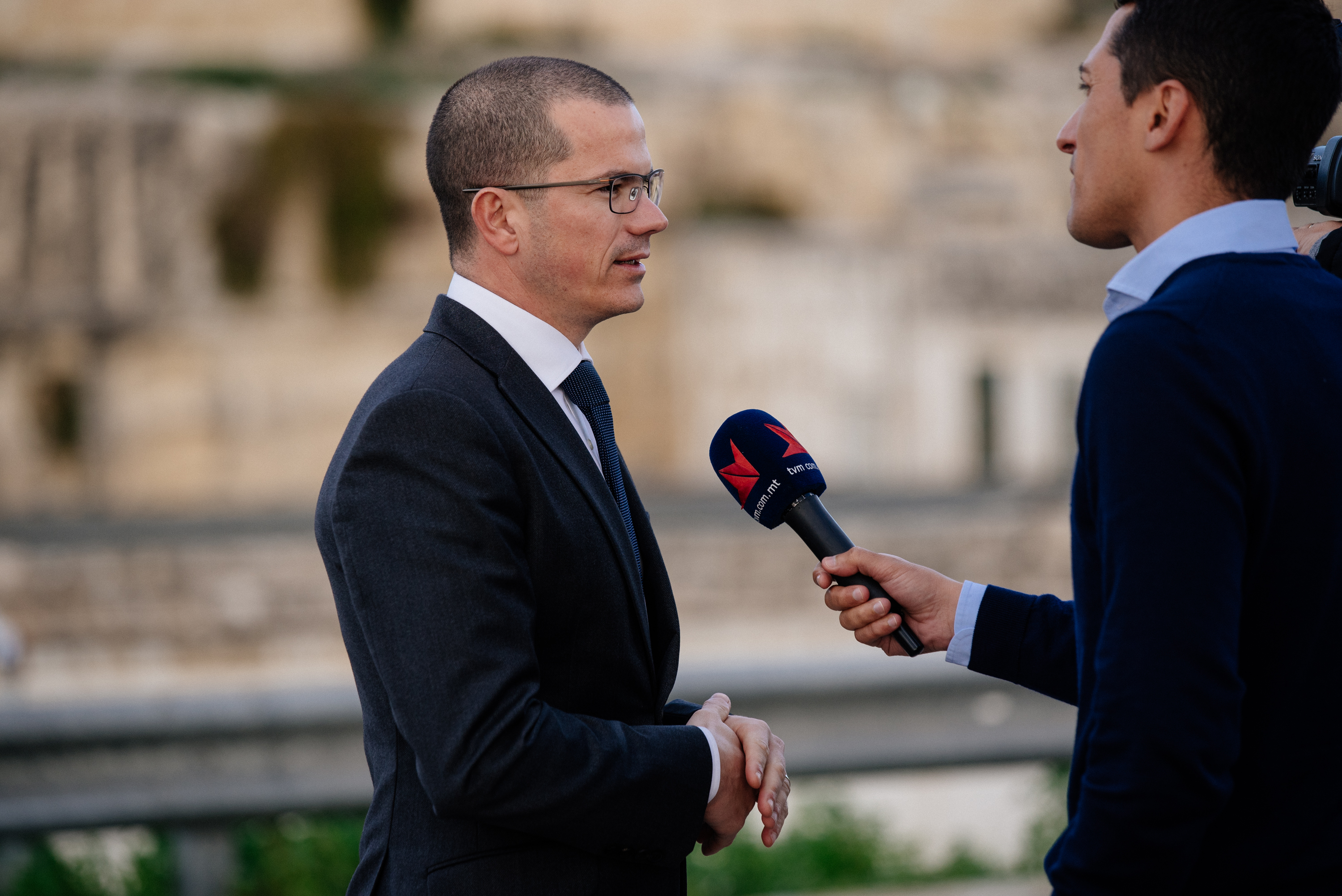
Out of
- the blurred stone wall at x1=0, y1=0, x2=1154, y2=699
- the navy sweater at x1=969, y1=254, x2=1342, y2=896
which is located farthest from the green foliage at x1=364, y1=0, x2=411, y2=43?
the navy sweater at x1=969, y1=254, x2=1342, y2=896

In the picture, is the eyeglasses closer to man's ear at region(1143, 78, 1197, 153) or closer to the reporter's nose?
the reporter's nose

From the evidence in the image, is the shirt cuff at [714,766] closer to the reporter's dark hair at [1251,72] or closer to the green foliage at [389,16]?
the reporter's dark hair at [1251,72]

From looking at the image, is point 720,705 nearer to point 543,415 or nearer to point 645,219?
point 543,415

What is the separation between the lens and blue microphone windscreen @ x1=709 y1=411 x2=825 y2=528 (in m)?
2.13

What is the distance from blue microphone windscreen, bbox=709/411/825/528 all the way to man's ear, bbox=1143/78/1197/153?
0.74 meters

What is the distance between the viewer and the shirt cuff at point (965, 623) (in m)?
2.11

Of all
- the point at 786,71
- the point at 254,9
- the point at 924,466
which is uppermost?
the point at 254,9

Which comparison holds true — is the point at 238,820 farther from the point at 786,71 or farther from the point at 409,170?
the point at 786,71

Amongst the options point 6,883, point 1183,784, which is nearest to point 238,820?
point 6,883

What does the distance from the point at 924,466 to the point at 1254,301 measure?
18.1m

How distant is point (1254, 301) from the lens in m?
1.50

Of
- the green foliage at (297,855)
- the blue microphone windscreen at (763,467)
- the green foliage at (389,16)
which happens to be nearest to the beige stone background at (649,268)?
the green foliage at (389,16)

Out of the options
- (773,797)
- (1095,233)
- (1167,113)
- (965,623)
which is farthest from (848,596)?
(1167,113)

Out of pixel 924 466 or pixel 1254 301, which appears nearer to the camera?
pixel 1254 301
